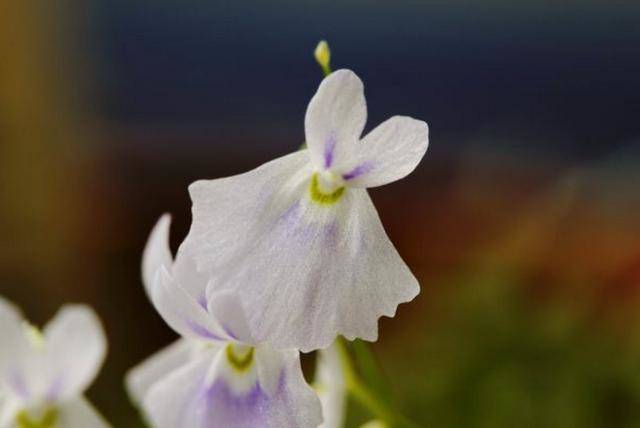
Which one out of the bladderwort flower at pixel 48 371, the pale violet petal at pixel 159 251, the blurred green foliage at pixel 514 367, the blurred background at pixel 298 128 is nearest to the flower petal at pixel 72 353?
the bladderwort flower at pixel 48 371

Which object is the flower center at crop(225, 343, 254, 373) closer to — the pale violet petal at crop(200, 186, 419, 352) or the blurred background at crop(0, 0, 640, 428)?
the pale violet petal at crop(200, 186, 419, 352)

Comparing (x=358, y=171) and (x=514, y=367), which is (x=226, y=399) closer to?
(x=358, y=171)

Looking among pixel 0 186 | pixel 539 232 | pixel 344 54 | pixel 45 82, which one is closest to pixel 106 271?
pixel 0 186

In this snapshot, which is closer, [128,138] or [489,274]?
[489,274]

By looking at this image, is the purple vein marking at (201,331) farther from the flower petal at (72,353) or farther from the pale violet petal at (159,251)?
the flower petal at (72,353)

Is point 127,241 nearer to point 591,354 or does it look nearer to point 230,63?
point 230,63

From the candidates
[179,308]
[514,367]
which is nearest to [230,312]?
[179,308]
